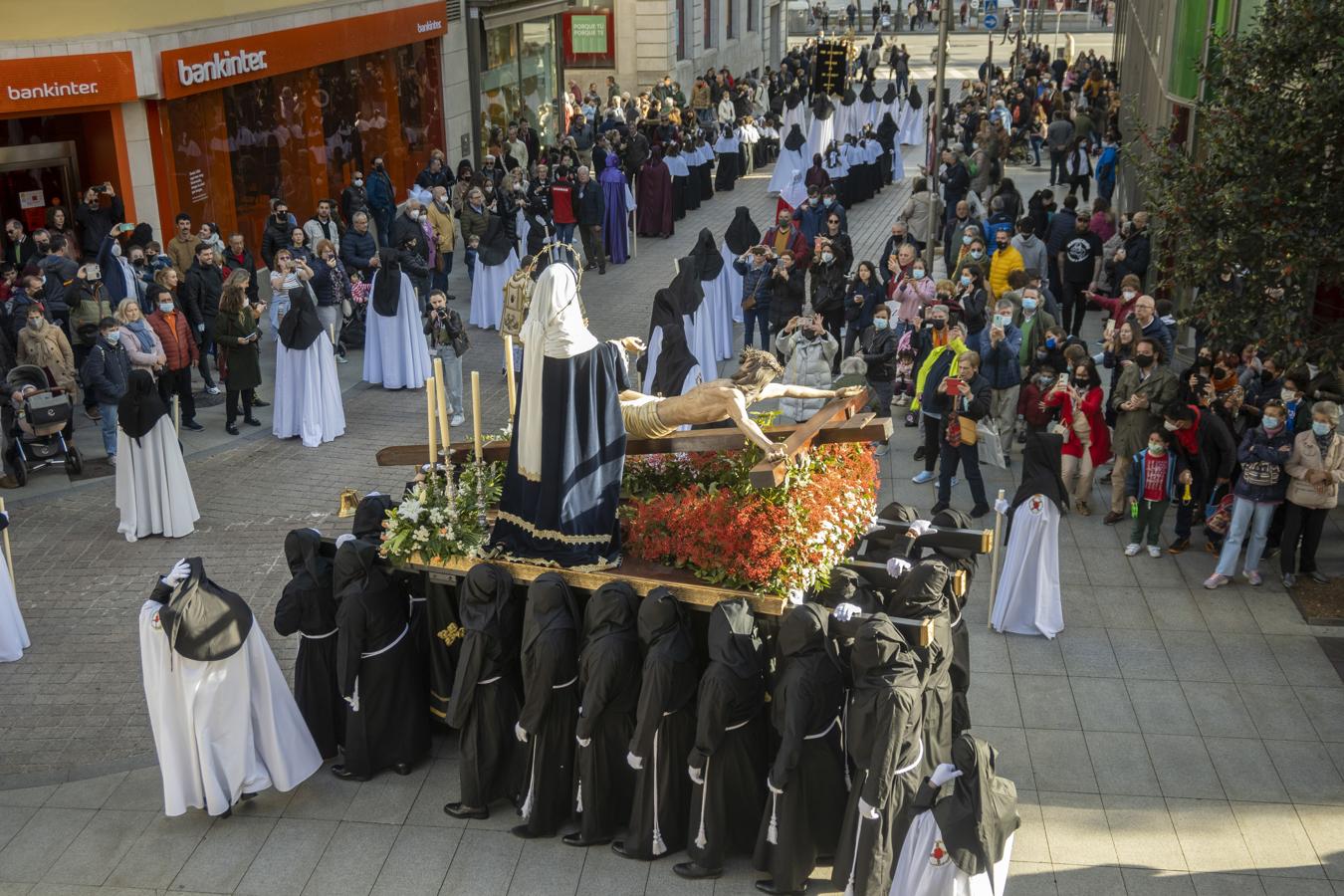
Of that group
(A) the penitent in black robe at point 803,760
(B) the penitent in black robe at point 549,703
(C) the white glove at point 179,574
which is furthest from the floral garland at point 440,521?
(A) the penitent in black robe at point 803,760

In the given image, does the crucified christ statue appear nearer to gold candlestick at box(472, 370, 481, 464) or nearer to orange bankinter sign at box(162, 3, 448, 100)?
gold candlestick at box(472, 370, 481, 464)

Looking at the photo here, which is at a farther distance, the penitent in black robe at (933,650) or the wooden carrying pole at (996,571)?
the wooden carrying pole at (996,571)

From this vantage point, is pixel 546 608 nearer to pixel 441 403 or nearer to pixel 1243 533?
pixel 441 403

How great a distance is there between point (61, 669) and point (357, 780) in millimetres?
3223

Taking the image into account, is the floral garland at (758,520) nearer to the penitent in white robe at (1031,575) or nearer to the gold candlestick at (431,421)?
→ the gold candlestick at (431,421)

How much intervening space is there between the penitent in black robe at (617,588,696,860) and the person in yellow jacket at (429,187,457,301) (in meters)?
13.8

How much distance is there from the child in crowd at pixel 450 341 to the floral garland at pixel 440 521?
613cm

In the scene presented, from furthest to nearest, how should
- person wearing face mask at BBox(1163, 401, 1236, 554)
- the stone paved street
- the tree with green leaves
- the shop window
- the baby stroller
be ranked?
the shop window → the baby stroller → person wearing face mask at BBox(1163, 401, 1236, 554) → the tree with green leaves → the stone paved street

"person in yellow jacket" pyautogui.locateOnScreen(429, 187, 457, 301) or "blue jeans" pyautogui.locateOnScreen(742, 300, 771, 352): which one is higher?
"person in yellow jacket" pyautogui.locateOnScreen(429, 187, 457, 301)

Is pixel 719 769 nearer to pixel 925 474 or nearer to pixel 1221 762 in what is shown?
pixel 1221 762

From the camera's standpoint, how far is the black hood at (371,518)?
9570 mm

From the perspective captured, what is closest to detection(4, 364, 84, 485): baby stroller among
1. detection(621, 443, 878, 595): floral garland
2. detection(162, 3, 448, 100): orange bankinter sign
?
detection(162, 3, 448, 100): orange bankinter sign

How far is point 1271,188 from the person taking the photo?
34.2 feet

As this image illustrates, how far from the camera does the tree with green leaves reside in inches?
401
